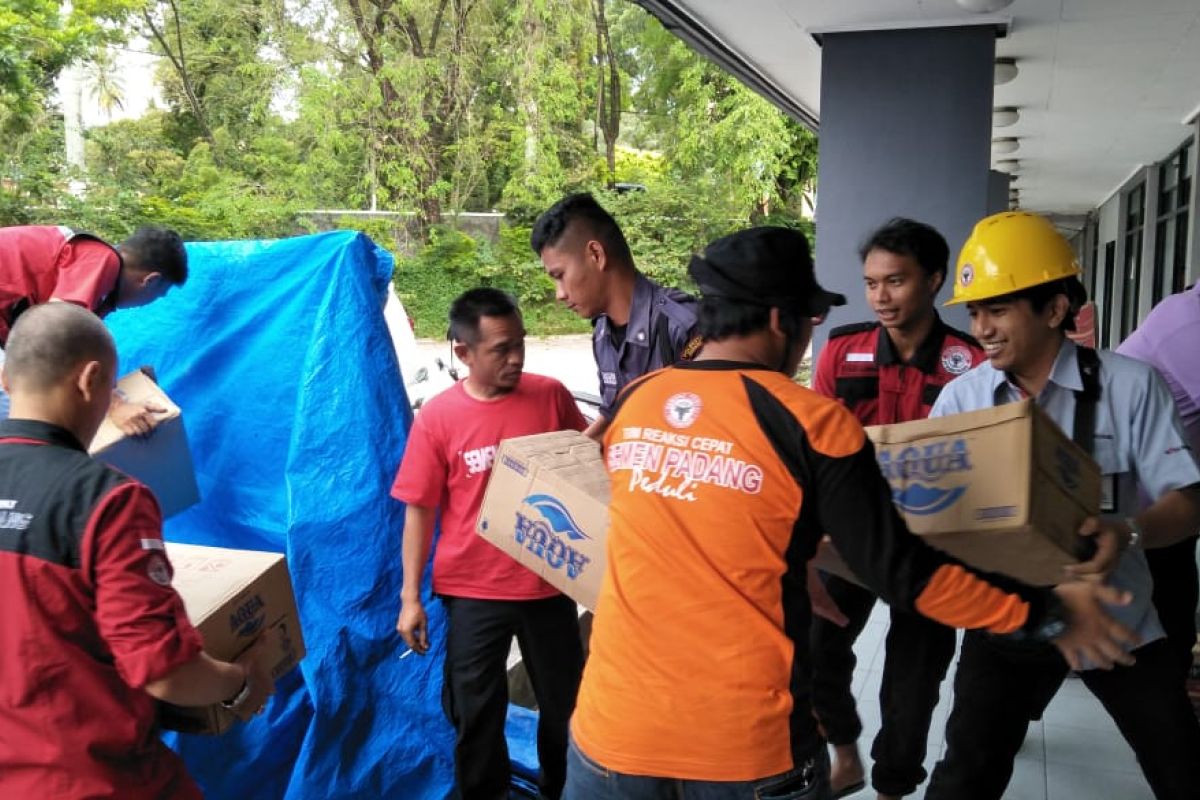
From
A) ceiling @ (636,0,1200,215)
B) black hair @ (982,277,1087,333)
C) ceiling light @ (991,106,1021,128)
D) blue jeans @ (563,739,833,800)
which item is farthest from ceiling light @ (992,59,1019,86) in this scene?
blue jeans @ (563,739,833,800)

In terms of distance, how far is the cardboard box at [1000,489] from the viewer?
1798mm

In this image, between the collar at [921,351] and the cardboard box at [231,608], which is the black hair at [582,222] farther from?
the cardboard box at [231,608]

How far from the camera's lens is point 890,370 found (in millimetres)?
3041

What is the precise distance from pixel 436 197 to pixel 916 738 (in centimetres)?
2016

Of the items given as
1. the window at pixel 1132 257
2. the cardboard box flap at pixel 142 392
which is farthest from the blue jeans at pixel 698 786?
the window at pixel 1132 257

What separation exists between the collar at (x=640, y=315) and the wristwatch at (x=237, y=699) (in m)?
1.43

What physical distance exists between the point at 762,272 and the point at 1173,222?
31.5 feet

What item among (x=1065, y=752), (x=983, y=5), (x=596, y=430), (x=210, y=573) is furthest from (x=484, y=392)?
(x=983, y=5)

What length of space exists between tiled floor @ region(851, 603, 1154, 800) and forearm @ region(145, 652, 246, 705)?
7.19 feet

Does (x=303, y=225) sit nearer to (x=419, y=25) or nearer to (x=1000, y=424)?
(x=419, y=25)

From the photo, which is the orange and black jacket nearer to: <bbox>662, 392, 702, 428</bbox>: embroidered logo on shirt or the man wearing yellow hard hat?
<bbox>662, 392, 702, 428</bbox>: embroidered logo on shirt

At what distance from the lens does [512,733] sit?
379cm

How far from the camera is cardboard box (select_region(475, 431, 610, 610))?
8.11 feet

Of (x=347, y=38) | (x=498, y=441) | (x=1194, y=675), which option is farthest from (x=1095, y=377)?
(x=347, y=38)
